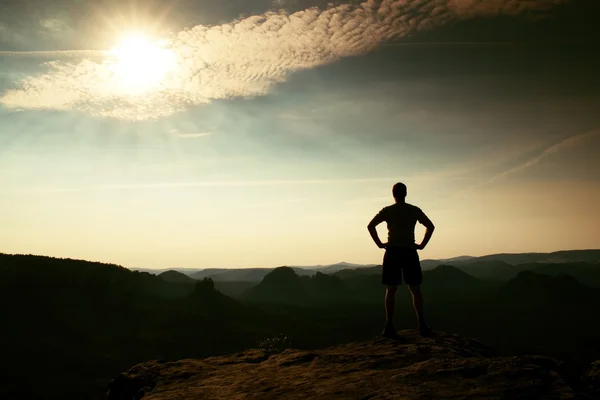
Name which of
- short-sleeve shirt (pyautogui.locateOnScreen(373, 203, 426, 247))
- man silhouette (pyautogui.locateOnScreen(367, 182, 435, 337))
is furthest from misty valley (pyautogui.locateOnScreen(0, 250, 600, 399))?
short-sleeve shirt (pyautogui.locateOnScreen(373, 203, 426, 247))

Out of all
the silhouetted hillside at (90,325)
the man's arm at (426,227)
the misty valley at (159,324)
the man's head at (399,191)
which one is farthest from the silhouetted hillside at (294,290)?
the man's head at (399,191)

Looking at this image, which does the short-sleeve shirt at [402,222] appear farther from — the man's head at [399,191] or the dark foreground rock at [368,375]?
the dark foreground rock at [368,375]

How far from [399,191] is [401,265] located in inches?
67.0

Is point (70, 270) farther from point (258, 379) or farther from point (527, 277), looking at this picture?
point (527, 277)

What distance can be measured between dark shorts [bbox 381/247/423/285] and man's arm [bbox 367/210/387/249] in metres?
0.24

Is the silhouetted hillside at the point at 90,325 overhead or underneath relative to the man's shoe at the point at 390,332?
underneath

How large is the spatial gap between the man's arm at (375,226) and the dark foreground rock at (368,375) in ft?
6.98

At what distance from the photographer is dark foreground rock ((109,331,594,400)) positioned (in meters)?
4.65

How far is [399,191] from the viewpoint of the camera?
8.79 metres

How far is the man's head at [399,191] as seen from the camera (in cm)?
878

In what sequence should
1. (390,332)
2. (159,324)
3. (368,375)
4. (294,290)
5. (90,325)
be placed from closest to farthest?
(368,375)
(390,332)
(90,325)
(159,324)
(294,290)

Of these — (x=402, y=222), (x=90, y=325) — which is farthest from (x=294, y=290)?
(x=402, y=222)

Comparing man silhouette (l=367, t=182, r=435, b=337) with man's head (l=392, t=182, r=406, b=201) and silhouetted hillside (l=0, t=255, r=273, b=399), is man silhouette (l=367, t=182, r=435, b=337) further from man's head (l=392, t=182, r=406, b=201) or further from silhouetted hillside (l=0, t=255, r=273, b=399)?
silhouetted hillside (l=0, t=255, r=273, b=399)

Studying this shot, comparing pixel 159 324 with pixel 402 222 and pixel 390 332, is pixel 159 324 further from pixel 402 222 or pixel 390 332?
pixel 402 222
